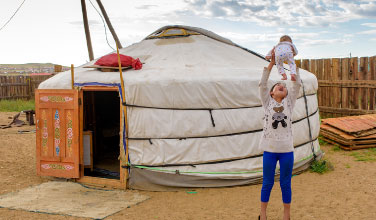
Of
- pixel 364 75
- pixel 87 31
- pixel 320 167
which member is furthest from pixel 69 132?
pixel 364 75

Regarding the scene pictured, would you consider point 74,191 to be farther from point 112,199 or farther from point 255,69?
point 255,69

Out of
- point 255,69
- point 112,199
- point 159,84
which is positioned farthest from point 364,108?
point 112,199

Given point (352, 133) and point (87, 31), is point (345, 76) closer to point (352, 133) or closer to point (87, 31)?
point (352, 133)

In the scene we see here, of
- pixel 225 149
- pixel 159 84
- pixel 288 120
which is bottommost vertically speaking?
pixel 225 149

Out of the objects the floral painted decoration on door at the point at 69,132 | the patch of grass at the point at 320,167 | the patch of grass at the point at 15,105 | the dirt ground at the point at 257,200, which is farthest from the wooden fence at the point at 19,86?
the patch of grass at the point at 320,167

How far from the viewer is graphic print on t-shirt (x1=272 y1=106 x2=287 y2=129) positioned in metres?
3.43

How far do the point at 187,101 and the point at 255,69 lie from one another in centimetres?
123

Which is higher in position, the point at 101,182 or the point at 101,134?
the point at 101,134

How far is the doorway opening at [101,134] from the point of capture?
19.0 feet

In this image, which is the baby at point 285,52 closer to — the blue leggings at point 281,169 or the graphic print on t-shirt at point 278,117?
the graphic print on t-shirt at point 278,117

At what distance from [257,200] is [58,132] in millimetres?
2830

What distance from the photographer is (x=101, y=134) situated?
7.90 meters

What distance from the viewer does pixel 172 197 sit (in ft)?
15.9

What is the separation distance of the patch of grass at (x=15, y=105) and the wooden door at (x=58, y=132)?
30.9 feet
